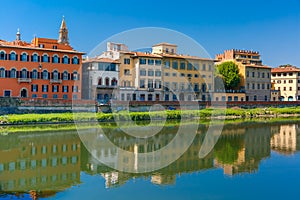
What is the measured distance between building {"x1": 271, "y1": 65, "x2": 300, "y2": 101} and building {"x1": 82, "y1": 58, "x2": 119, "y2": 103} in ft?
160

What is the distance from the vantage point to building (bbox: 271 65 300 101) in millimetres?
91188

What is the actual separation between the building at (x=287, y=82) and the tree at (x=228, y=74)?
21.2 metres

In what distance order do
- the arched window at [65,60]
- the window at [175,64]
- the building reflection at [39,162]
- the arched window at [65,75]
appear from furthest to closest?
1. the window at [175,64]
2. the arched window at [65,60]
3. the arched window at [65,75]
4. the building reflection at [39,162]

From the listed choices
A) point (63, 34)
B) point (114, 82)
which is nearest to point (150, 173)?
point (114, 82)

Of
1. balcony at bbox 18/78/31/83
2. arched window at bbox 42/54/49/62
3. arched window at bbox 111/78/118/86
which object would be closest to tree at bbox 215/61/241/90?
arched window at bbox 111/78/118/86

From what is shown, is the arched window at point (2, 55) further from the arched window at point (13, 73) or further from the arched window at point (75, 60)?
the arched window at point (75, 60)

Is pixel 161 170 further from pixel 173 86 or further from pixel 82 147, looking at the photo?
pixel 173 86

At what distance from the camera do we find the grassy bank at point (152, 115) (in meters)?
44.2

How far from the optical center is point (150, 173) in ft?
69.8

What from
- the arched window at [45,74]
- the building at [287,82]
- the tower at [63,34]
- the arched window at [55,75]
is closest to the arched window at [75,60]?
the arched window at [55,75]

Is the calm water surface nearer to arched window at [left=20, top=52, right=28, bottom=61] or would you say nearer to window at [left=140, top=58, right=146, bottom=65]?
arched window at [left=20, top=52, right=28, bottom=61]

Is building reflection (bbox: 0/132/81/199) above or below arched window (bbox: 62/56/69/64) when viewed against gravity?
below

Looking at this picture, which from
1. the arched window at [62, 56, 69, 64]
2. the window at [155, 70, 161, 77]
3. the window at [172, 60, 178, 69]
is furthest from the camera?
Answer: the window at [172, 60, 178, 69]

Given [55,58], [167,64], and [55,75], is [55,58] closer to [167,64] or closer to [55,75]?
[55,75]
